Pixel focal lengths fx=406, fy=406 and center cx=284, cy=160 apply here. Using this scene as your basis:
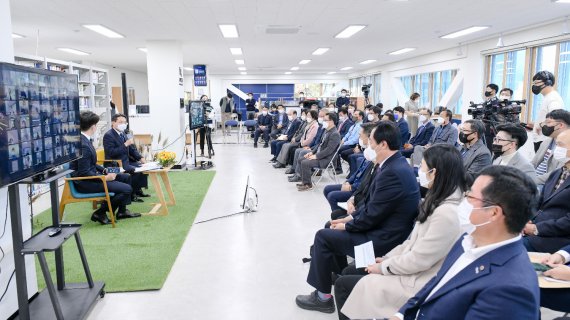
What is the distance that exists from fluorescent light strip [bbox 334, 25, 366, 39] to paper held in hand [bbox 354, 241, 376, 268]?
20.6 ft

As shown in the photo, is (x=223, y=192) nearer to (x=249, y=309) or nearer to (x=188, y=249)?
(x=188, y=249)

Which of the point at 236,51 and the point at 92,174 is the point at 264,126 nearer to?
the point at 236,51

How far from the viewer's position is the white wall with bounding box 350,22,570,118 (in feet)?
27.4

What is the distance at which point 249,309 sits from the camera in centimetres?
303

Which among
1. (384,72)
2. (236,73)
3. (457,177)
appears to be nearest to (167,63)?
(457,177)

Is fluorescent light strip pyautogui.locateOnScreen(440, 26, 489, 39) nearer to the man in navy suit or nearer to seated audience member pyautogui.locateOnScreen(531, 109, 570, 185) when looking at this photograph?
seated audience member pyautogui.locateOnScreen(531, 109, 570, 185)

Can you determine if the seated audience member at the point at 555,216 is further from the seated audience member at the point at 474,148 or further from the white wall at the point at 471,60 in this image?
the white wall at the point at 471,60

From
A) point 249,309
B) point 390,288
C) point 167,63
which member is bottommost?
point 249,309

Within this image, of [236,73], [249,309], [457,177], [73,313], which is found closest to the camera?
[457,177]

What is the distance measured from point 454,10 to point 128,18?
18.3ft

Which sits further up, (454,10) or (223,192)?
(454,10)

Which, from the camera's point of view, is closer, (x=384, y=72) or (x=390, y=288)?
(x=390, y=288)

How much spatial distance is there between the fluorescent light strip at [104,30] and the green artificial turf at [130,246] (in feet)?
13.1

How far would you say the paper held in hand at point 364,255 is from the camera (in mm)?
2533
